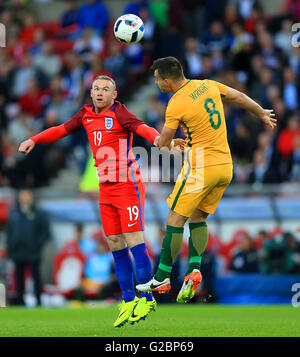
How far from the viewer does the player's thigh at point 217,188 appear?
930cm

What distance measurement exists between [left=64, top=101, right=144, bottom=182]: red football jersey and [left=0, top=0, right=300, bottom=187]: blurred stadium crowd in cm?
732

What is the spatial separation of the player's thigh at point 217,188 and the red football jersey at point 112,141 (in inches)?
32.3

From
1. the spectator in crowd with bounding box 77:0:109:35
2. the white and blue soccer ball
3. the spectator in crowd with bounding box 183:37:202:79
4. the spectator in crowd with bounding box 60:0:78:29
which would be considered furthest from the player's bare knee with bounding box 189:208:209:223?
the spectator in crowd with bounding box 60:0:78:29

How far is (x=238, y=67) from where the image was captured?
1877cm

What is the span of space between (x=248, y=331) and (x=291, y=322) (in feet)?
4.39

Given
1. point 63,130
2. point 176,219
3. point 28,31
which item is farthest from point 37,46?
point 176,219

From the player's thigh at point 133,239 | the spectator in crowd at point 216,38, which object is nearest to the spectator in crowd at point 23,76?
the spectator in crowd at point 216,38

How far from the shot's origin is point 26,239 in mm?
16078

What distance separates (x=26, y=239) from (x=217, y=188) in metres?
7.33

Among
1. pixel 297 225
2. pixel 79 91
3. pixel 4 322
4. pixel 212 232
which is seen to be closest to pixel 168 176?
pixel 212 232

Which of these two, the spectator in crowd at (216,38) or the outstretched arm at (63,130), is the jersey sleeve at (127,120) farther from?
the spectator in crowd at (216,38)

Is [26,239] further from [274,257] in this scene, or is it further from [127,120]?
[127,120]

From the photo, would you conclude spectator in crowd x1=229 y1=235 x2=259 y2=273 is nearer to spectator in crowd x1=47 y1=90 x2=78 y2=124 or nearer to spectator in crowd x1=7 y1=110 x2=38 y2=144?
spectator in crowd x1=47 y1=90 x2=78 y2=124

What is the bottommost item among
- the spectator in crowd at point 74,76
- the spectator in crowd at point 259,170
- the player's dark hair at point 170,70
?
the spectator in crowd at point 259,170
